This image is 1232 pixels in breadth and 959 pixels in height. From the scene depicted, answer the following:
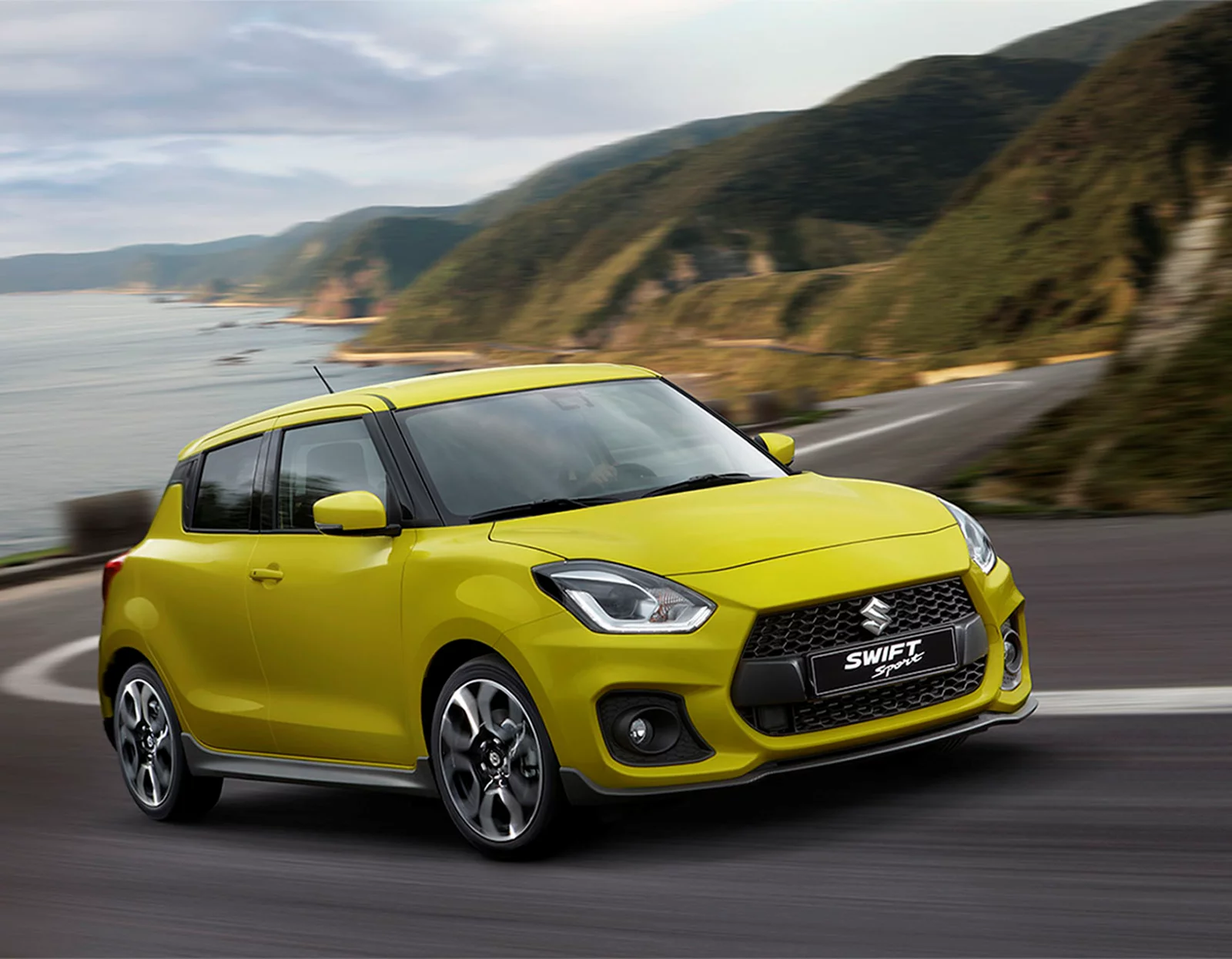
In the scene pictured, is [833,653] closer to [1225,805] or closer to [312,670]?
[1225,805]

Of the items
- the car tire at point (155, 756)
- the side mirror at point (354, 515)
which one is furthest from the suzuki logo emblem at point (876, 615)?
the car tire at point (155, 756)

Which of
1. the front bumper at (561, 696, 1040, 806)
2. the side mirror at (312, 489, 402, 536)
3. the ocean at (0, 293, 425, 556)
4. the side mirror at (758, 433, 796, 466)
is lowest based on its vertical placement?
the ocean at (0, 293, 425, 556)

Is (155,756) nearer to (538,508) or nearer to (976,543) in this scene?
(538,508)

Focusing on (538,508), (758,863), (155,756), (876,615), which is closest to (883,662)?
(876,615)

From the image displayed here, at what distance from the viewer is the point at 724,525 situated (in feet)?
17.7

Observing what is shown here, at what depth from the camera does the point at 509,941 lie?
463cm

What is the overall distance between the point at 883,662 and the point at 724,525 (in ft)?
2.18

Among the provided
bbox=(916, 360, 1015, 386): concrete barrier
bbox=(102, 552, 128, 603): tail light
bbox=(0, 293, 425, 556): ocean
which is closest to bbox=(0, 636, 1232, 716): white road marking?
bbox=(102, 552, 128, 603): tail light

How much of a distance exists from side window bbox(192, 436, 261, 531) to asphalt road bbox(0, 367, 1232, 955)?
1.26 metres

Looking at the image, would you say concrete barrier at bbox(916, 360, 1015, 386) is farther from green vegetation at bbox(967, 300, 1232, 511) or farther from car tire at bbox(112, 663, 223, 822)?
car tire at bbox(112, 663, 223, 822)

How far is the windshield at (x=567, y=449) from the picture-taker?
5.92 m

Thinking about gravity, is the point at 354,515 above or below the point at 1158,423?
above

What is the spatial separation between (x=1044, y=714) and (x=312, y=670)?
283 centimetres

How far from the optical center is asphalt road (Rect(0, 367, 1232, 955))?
4355 millimetres
